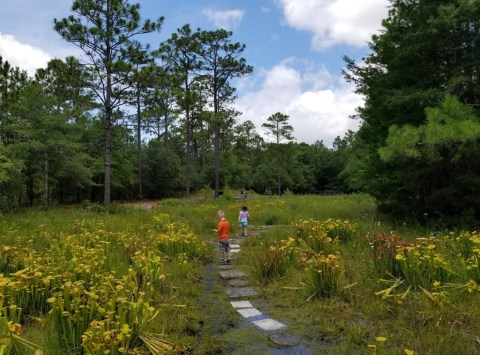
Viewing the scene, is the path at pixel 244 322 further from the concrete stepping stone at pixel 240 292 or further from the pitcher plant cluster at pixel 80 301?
the pitcher plant cluster at pixel 80 301

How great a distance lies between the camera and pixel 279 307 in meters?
4.69

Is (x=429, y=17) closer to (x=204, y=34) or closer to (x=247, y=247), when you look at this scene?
(x=247, y=247)

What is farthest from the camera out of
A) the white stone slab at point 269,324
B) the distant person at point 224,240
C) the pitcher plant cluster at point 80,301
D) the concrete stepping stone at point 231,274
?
the distant person at point 224,240

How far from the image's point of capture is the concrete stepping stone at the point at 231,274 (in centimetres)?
630

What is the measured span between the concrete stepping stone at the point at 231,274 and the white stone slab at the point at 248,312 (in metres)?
1.64

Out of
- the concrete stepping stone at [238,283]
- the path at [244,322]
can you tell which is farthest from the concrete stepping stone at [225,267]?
the concrete stepping stone at [238,283]

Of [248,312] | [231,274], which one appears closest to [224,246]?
[231,274]

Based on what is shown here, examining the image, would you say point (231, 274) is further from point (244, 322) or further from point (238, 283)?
point (244, 322)

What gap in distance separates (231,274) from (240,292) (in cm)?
104

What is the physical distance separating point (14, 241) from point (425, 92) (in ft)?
29.8

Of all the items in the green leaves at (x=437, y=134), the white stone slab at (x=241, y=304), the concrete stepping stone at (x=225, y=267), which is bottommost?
the white stone slab at (x=241, y=304)

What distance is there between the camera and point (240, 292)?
5.40 meters

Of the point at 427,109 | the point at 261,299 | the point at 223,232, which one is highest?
the point at 427,109

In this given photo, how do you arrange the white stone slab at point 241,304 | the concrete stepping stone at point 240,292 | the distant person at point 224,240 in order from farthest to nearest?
the distant person at point 224,240 < the concrete stepping stone at point 240,292 < the white stone slab at point 241,304
